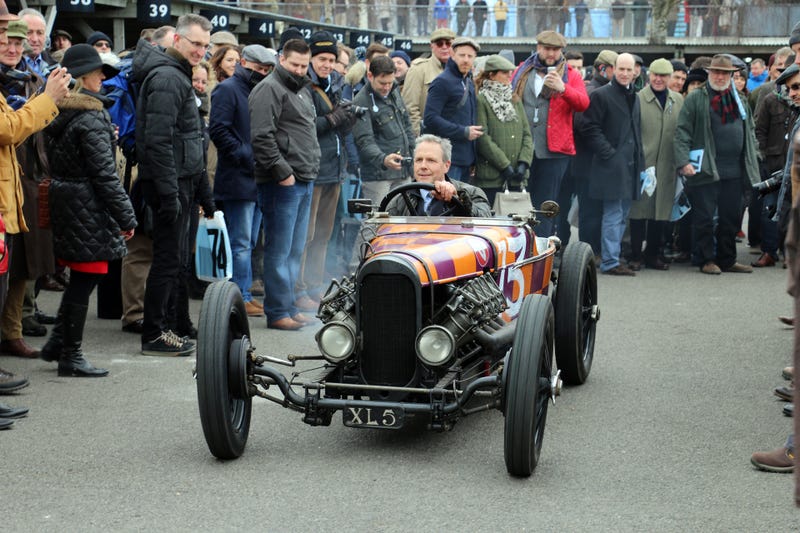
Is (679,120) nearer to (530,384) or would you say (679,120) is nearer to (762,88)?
(762,88)

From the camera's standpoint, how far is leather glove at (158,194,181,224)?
25.4 ft

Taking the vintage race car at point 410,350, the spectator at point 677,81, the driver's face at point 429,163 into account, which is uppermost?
the spectator at point 677,81

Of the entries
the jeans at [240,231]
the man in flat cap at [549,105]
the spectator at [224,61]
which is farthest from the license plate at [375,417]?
the man in flat cap at [549,105]

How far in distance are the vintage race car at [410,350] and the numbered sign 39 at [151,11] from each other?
11802 mm

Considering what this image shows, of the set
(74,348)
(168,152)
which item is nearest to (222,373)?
(74,348)

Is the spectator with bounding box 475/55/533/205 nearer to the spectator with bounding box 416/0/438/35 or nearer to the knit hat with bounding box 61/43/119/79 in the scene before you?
the knit hat with bounding box 61/43/119/79

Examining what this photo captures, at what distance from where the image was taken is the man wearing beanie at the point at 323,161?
9695mm

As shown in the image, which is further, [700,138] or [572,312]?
[700,138]

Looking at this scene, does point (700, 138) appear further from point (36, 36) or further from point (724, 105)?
point (36, 36)

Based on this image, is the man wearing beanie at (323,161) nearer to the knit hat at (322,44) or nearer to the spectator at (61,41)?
the knit hat at (322,44)

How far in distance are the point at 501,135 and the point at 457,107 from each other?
0.56m

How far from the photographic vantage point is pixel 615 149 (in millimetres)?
12328

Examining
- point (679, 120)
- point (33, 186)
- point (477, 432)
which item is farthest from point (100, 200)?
point (679, 120)

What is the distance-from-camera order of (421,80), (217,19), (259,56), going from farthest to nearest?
(217,19) → (421,80) → (259,56)
